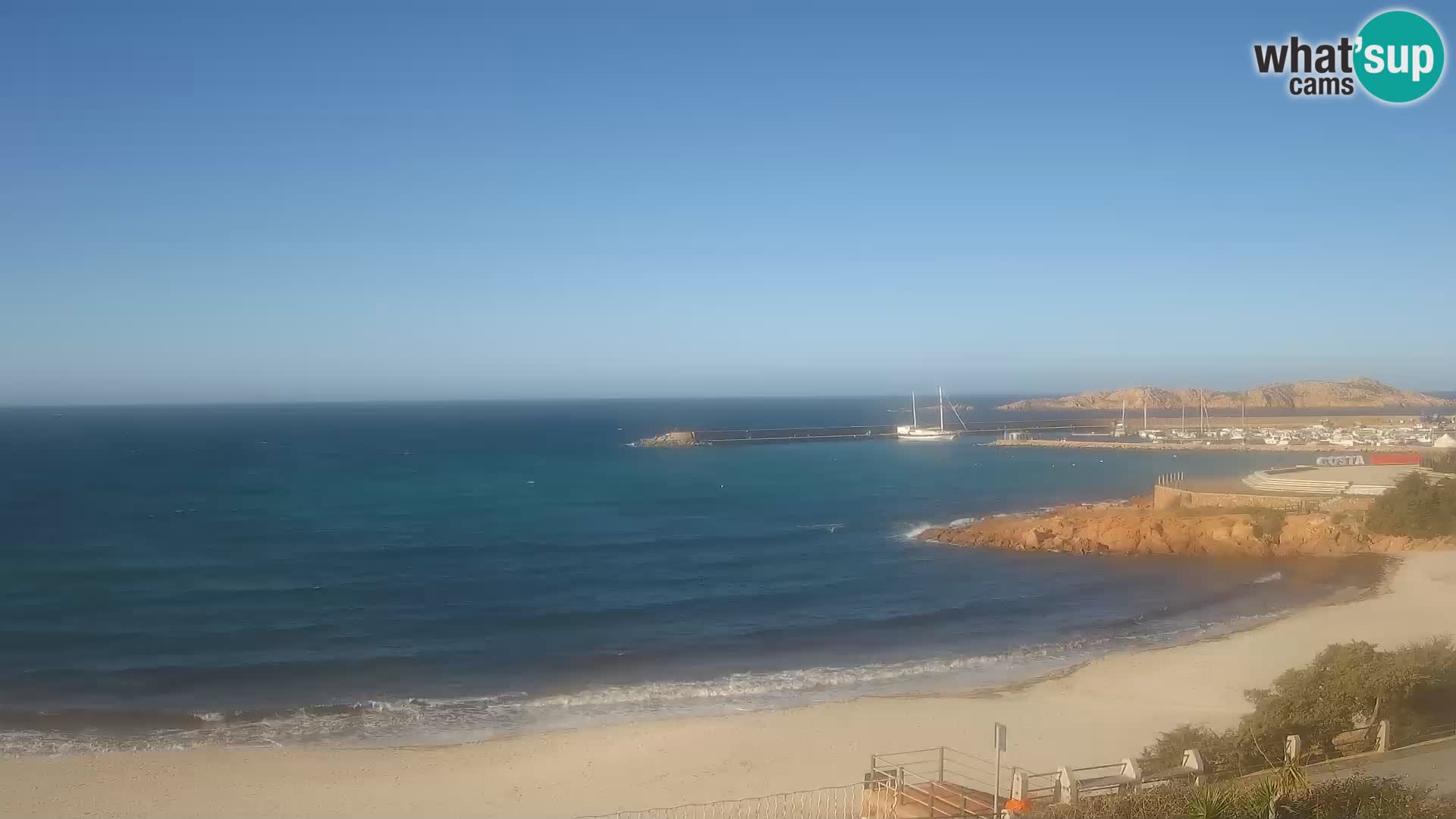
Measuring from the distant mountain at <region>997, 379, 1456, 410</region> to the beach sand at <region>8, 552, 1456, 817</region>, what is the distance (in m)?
166

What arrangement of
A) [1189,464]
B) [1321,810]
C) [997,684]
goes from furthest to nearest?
[1189,464] < [997,684] < [1321,810]

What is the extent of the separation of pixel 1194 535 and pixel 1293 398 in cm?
16723

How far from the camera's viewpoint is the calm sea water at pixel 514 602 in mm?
19812

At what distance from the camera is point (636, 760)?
642 inches

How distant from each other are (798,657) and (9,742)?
16.3 m

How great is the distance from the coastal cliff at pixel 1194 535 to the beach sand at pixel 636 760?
17973 millimetres

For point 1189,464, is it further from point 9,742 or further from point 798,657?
point 9,742

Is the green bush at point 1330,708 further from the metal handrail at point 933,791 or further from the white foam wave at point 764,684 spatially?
the white foam wave at point 764,684

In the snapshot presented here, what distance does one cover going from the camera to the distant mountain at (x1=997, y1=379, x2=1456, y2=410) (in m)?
174

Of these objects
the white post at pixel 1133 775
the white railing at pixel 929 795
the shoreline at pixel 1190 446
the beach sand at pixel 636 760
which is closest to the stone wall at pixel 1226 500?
the beach sand at pixel 636 760

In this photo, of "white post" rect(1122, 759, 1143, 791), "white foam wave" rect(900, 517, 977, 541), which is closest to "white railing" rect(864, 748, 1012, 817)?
"white post" rect(1122, 759, 1143, 791)

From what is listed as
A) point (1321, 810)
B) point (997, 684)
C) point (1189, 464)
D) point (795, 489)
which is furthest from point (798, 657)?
point (1189, 464)

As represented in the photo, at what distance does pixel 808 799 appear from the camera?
13914mm

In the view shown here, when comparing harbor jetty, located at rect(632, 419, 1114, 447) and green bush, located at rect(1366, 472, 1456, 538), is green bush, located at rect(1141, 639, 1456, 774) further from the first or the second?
harbor jetty, located at rect(632, 419, 1114, 447)
